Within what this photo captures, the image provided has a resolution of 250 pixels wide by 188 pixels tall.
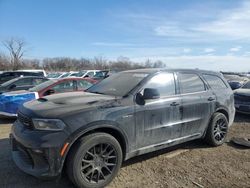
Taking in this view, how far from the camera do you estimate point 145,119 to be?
4234 mm

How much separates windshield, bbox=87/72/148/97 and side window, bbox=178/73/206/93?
817 millimetres

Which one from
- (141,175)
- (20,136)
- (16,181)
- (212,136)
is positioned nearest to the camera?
(20,136)

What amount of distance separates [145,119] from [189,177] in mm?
1131

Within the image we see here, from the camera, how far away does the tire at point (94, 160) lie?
348 centimetres

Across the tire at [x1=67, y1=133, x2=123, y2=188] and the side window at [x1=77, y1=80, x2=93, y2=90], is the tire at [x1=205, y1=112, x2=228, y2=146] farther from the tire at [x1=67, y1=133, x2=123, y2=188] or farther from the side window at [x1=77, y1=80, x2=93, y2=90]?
the side window at [x1=77, y1=80, x2=93, y2=90]

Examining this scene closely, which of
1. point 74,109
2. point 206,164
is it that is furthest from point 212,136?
point 74,109

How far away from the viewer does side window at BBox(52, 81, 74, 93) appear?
8570 millimetres

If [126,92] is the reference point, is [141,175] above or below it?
below

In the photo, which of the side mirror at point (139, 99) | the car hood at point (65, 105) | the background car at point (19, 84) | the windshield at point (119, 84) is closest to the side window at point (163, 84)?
the windshield at point (119, 84)

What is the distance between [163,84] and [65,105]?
1864 mm

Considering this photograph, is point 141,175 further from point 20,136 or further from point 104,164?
point 20,136

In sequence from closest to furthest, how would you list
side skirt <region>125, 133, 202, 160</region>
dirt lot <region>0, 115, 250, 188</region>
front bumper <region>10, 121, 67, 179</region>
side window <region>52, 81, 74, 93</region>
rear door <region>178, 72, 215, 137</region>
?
front bumper <region>10, 121, 67, 179</region> < dirt lot <region>0, 115, 250, 188</region> < side skirt <region>125, 133, 202, 160</region> < rear door <region>178, 72, 215, 137</region> < side window <region>52, 81, 74, 93</region>

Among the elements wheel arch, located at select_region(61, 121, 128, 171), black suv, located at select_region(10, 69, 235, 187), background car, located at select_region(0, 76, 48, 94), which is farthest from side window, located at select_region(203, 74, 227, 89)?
background car, located at select_region(0, 76, 48, 94)

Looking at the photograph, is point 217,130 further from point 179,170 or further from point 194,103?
point 179,170
